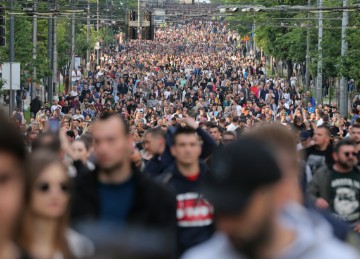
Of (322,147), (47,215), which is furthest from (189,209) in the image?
(322,147)

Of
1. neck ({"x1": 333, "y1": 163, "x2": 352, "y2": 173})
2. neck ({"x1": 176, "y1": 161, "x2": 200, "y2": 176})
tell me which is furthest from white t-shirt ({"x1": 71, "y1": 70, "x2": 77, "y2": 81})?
neck ({"x1": 176, "y1": 161, "x2": 200, "y2": 176})

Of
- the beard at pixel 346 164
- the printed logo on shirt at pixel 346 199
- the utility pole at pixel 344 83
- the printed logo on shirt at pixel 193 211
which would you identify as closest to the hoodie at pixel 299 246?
the printed logo on shirt at pixel 193 211

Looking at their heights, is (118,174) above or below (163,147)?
above

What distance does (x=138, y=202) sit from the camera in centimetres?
738

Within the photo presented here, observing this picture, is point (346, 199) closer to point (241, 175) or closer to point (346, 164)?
point (346, 164)

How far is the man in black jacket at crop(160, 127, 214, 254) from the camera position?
9.03 m

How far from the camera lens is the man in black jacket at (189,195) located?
9.03 m

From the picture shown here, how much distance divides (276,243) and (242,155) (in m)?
0.28

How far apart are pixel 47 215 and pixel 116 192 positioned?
221 cm

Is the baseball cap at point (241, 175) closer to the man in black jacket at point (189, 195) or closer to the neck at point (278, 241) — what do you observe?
the neck at point (278, 241)

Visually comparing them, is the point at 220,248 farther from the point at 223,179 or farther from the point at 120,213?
the point at 120,213

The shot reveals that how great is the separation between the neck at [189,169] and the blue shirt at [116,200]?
2.11 m

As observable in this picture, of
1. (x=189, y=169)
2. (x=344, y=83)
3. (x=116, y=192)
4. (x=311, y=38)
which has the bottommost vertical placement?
(x=344, y=83)

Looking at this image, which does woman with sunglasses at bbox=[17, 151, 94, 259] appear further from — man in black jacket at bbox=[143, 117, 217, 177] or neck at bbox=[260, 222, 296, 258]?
man in black jacket at bbox=[143, 117, 217, 177]
